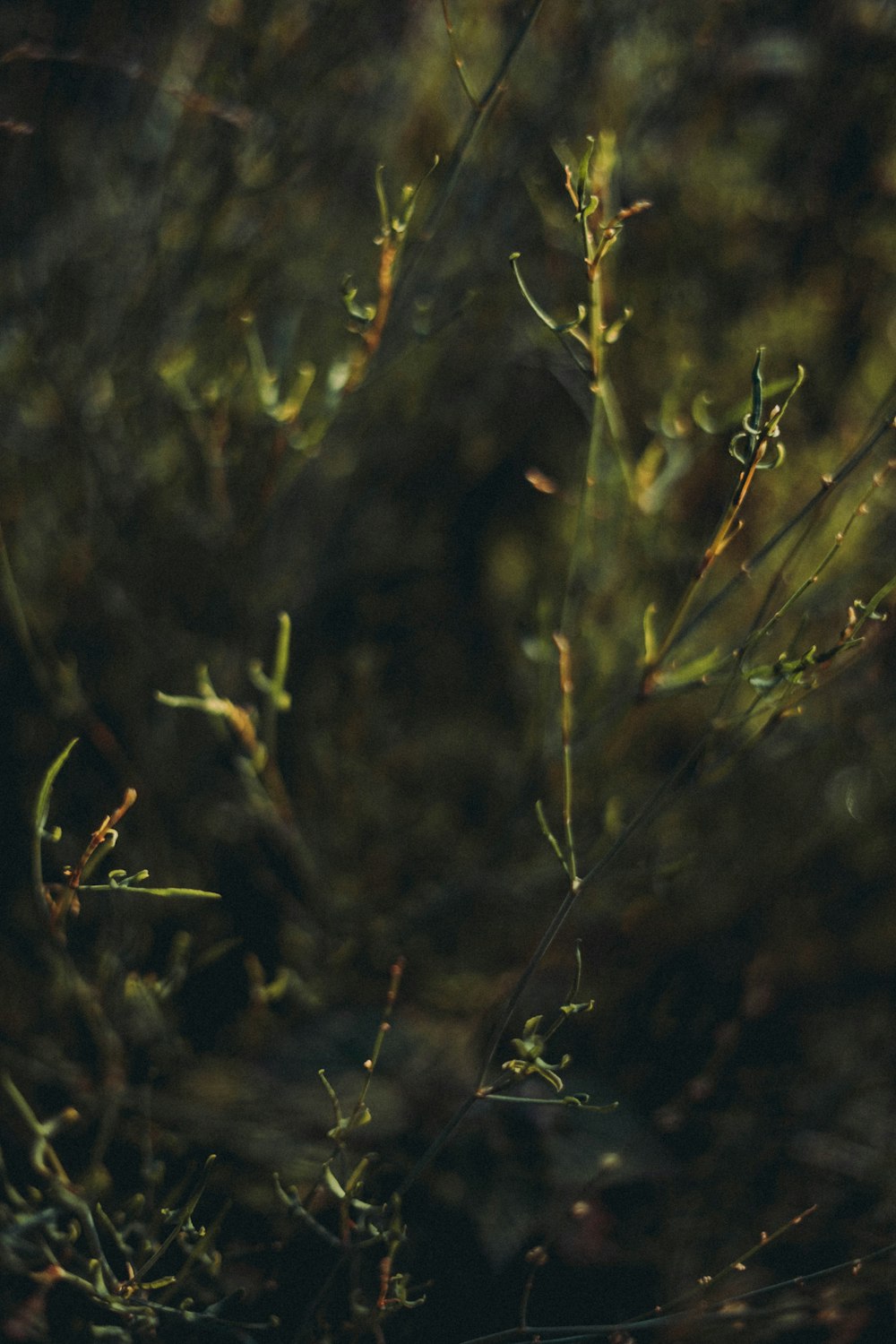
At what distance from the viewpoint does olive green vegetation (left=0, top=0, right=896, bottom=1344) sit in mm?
1122

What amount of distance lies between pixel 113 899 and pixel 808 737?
2.93ft

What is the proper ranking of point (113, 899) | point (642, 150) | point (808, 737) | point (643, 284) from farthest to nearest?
1. point (643, 284)
2. point (642, 150)
3. point (808, 737)
4. point (113, 899)

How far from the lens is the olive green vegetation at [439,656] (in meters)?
1.12

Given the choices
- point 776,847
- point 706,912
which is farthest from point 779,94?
point 706,912

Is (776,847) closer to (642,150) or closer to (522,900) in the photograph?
(522,900)

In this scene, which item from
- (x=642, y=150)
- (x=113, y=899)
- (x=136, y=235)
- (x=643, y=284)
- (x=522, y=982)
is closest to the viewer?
(x=522, y=982)

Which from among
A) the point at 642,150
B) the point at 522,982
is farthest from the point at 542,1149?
the point at 642,150

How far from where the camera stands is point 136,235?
143 cm

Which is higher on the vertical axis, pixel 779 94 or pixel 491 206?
pixel 779 94

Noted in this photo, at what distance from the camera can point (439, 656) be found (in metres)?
1.72

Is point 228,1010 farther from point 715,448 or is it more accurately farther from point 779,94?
point 779,94

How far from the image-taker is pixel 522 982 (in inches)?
26.4

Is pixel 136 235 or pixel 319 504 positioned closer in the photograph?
pixel 136 235

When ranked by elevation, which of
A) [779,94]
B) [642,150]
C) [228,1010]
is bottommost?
[228,1010]
